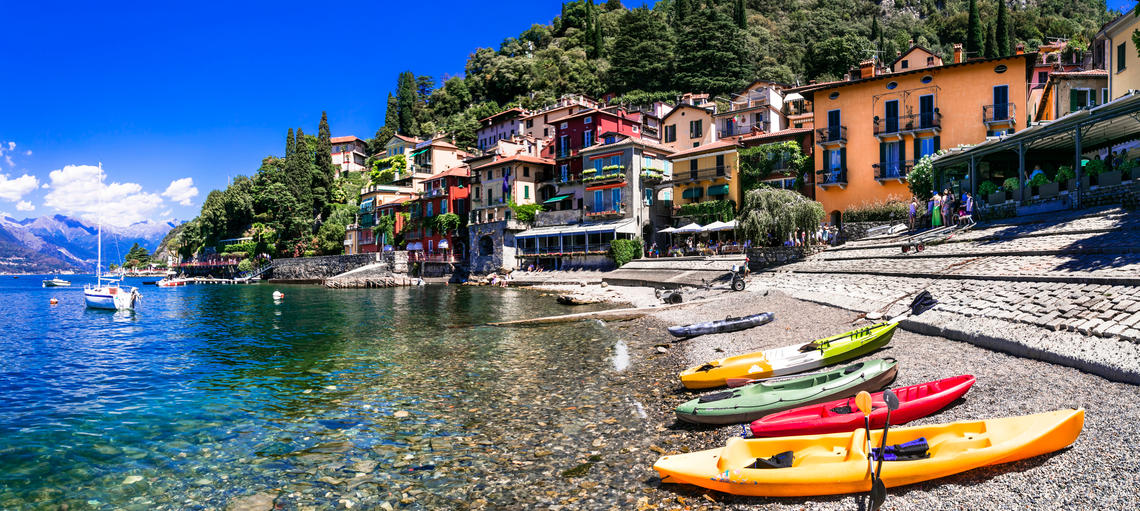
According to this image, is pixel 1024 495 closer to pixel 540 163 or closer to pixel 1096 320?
pixel 1096 320

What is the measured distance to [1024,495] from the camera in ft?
16.9

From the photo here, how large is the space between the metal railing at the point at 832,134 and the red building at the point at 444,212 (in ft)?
118

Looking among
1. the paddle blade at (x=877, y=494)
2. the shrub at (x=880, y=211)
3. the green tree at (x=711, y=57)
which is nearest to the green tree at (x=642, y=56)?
the green tree at (x=711, y=57)

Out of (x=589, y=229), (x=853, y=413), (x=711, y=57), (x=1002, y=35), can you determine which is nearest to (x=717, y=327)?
(x=853, y=413)

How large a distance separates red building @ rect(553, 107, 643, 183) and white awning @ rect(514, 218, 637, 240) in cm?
589

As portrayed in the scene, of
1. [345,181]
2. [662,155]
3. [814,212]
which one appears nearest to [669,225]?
[662,155]

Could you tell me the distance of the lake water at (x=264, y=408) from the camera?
24.3 feet

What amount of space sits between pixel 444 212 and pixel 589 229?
840 inches

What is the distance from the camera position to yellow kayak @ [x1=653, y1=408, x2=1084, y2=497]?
559cm

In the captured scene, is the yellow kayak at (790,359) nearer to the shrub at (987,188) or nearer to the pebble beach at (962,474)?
the pebble beach at (962,474)

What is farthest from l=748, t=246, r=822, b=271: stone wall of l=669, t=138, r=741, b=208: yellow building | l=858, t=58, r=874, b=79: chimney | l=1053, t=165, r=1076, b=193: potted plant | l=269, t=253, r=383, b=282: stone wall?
l=269, t=253, r=383, b=282: stone wall

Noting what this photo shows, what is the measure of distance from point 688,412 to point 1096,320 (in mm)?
6791

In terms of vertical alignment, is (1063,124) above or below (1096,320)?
above

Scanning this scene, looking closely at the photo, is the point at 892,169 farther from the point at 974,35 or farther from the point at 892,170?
the point at 974,35
